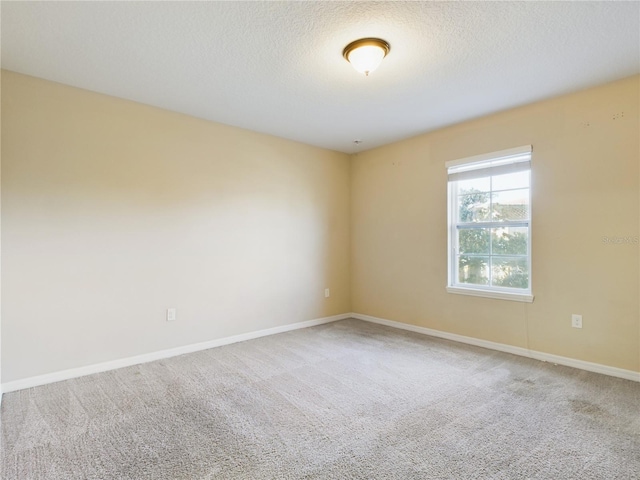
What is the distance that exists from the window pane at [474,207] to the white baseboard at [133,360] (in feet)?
7.80

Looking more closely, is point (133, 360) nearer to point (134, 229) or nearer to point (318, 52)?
point (134, 229)

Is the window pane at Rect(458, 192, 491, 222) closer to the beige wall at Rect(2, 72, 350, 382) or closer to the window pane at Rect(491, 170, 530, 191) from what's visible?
the window pane at Rect(491, 170, 530, 191)

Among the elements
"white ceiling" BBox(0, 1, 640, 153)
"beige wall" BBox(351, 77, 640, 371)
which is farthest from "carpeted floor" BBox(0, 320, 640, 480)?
"white ceiling" BBox(0, 1, 640, 153)

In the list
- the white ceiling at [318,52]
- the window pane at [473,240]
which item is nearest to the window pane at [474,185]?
the window pane at [473,240]

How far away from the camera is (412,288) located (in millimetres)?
4289

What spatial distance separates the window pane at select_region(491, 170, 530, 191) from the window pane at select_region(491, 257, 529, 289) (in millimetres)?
734

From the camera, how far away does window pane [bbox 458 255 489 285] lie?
370cm

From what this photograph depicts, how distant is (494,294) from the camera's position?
3.52 meters

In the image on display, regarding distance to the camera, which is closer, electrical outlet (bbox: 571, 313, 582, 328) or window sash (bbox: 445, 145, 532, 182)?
electrical outlet (bbox: 571, 313, 582, 328)

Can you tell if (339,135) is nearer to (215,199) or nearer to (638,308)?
(215,199)

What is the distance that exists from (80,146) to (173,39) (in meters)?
1.37

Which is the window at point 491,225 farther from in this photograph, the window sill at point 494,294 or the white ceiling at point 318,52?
the white ceiling at point 318,52

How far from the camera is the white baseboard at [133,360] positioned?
104 inches

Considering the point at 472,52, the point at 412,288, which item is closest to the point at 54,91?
the point at 472,52
